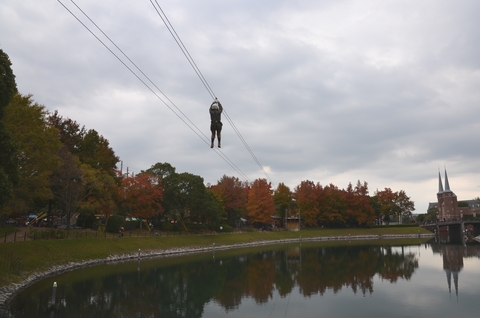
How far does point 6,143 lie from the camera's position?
2086 centimetres

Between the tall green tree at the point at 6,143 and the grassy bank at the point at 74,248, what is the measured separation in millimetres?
6270

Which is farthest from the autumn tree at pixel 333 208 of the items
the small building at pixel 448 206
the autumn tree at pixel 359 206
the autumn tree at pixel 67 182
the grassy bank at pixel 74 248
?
the autumn tree at pixel 67 182

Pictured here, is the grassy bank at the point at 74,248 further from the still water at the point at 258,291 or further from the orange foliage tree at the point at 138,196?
the orange foliage tree at the point at 138,196

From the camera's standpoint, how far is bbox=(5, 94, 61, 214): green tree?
29.6 m

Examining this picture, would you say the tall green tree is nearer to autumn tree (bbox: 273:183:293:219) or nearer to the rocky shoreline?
the rocky shoreline

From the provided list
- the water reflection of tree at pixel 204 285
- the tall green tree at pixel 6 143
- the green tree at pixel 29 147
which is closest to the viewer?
the tall green tree at pixel 6 143

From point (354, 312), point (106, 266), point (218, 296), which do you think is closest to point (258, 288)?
point (218, 296)

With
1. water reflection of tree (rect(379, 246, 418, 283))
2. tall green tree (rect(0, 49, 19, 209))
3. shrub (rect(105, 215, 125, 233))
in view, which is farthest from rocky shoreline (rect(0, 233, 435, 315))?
water reflection of tree (rect(379, 246, 418, 283))

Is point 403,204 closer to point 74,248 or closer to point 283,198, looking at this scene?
point 283,198

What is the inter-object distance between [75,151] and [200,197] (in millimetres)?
20768

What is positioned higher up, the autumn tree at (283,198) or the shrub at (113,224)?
the autumn tree at (283,198)

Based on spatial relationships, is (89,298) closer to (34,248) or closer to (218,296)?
(218,296)

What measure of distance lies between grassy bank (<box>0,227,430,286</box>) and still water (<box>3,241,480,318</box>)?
77.7 inches

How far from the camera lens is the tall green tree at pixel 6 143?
66.1 feet
